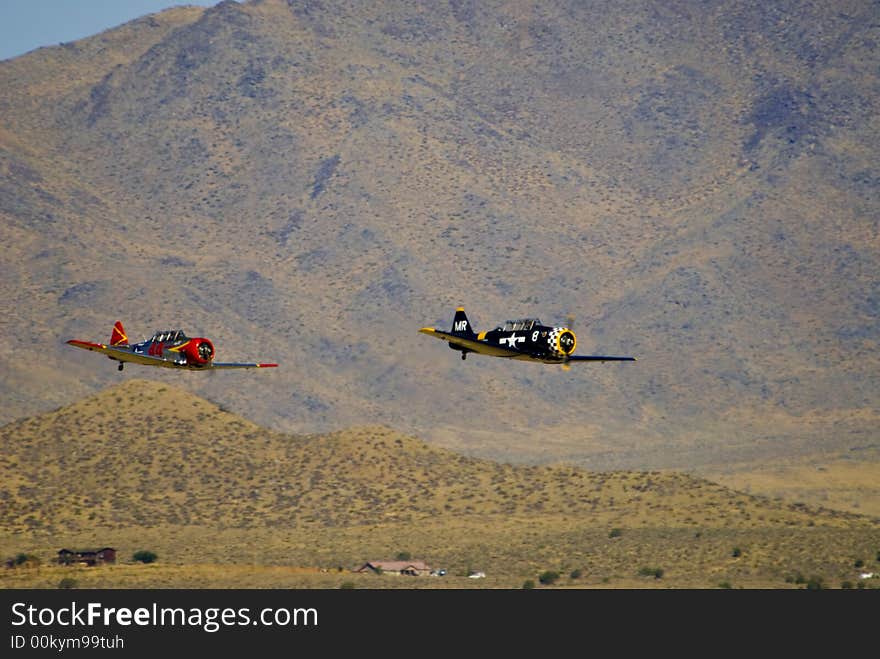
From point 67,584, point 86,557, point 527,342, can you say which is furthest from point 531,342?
point 86,557

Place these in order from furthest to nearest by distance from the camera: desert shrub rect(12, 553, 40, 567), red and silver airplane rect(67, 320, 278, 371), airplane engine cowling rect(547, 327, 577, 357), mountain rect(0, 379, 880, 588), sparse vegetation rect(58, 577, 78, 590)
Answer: mountain rect(0, 379, 880, 588), desert shrub rect(12, 553, 40, 567), sparse vegetation rect(58, 577, 78, 590), red and silver airplane rect(67, 320, 278, 371), airplane engine cowling rect(547, 327, 577, 357)

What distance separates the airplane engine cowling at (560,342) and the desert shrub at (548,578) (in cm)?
4054

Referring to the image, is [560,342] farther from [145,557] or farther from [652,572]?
[145,557]

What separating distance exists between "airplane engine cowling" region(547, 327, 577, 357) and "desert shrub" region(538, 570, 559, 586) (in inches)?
1596

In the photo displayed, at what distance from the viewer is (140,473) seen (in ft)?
549

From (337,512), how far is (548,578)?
3005 cm

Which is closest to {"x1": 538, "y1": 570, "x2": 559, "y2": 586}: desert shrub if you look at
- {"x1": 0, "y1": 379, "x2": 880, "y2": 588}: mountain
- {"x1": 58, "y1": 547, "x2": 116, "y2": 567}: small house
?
{"x1": 0, "y1": 379, "x2": 880, "y2": 588}: mountain

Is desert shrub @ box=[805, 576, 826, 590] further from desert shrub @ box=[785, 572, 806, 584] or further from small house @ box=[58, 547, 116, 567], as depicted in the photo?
small house @ box=[58, 547, 116, 567]

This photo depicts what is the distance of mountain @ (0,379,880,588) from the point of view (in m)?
145

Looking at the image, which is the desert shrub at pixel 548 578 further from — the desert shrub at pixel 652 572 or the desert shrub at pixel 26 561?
the desert shrub at pixel 26 561

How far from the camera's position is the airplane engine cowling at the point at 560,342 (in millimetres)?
101938

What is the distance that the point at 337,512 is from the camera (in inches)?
6471

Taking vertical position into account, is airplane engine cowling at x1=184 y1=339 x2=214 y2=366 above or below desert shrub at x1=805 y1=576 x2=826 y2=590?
above
